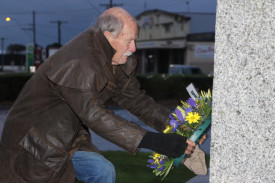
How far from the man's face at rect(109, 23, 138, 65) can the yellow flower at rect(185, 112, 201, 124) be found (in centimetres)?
59

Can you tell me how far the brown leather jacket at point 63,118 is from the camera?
2.53m

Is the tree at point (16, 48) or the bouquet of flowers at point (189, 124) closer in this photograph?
the bouquet of flowers at point (189, 124)

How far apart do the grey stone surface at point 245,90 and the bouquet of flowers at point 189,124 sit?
448mm

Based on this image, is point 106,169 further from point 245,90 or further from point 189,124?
point 245,90

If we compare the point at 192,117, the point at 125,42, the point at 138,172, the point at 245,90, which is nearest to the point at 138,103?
the point at 125,42

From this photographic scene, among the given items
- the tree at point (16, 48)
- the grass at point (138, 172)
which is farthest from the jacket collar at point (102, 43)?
the tree at point (16, 48)

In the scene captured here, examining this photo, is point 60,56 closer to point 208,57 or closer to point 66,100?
point 66,100

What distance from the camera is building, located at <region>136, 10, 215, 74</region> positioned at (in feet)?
151

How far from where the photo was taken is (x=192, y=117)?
2619 mm

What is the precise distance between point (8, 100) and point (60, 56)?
14.7 meters

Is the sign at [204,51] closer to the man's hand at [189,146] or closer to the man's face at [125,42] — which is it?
the man's face at [125,42]

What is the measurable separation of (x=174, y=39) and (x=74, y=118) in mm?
48852

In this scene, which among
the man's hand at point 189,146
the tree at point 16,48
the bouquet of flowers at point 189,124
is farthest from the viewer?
the tree at point 16,48

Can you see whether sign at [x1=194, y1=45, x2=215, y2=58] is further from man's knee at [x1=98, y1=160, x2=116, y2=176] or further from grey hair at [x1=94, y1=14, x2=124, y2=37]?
man's knee at [x1=98, y1=160, x2=116, y2=176]
